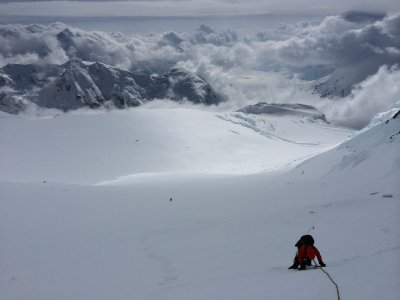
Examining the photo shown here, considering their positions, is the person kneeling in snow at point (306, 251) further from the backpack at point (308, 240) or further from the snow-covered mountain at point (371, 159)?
the snow-covered mountain at point (371, 159)

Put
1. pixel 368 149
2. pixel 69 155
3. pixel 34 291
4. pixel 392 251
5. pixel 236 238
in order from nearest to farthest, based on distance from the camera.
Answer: pixel 392 251 < pixel 34 291 < pixel 236 238 < pixel 368 149 < pixel 69 155

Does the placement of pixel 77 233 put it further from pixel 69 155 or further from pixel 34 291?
pixel 69 155

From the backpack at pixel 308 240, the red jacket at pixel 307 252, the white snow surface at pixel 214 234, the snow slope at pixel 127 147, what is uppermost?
the backpack at pixel 308 240

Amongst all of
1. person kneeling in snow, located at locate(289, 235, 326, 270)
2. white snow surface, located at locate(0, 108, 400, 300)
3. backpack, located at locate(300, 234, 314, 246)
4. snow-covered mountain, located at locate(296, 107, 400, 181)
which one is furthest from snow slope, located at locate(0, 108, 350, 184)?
backpack, located at locate(300, 234, 314, 246)

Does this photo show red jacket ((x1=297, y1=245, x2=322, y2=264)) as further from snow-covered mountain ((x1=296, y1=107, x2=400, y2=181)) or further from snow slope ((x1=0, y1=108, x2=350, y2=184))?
snow slope ((x1=0, y1=108, x2=350, y2=184))

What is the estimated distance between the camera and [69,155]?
3846 inches

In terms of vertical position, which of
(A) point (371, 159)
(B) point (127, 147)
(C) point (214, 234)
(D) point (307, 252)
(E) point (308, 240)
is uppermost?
(E) point (308, 240)

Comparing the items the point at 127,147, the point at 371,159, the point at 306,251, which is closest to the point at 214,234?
the point at 306,251

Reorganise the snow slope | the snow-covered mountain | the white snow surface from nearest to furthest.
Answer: the white snow surface → the snow-covered mountain → the snow slope

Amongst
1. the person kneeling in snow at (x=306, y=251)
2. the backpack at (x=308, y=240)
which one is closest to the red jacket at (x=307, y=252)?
the person kneeling in snow at (x=306, y=251)

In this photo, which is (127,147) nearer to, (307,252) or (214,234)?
(214,234)

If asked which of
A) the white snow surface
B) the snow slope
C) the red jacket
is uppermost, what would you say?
the red jacket

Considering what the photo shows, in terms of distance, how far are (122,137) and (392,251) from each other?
343ft

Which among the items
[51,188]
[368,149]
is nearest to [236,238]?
[368,149]
